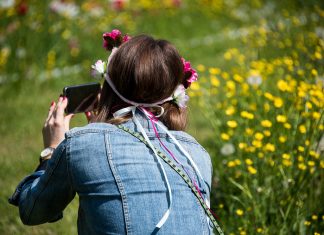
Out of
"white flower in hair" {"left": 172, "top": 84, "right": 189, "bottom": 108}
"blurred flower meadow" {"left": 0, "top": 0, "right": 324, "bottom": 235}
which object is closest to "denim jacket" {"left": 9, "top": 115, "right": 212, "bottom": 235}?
"white flower in hair" {"left": 172, "top": 84, "right": 189, "bottom": 108}

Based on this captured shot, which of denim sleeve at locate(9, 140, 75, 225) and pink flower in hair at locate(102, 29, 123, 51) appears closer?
denim sleeve at locate(9, 140, 75, 225)

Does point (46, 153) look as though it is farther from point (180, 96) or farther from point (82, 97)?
point (180, 96)

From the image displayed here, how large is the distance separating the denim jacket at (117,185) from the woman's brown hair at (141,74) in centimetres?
9

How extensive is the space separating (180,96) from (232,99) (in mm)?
1731

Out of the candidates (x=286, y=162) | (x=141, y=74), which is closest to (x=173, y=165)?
(x=141, y=74)

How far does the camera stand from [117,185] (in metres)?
1.45

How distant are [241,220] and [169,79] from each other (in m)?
1.09

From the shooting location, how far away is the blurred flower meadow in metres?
2.45

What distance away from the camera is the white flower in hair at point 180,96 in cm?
161

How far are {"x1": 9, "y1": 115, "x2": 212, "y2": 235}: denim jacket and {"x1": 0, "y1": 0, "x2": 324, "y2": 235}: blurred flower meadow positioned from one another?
855 mm

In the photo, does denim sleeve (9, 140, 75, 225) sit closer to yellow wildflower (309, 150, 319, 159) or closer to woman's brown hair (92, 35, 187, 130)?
woman's brown hair (92, 35, 187, 130)

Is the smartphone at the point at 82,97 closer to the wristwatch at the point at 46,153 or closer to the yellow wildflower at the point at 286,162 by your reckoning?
the wristwatch at the point at 46,153

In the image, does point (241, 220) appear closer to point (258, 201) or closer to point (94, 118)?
point (258, 201)

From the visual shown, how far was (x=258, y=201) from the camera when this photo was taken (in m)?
2.39
